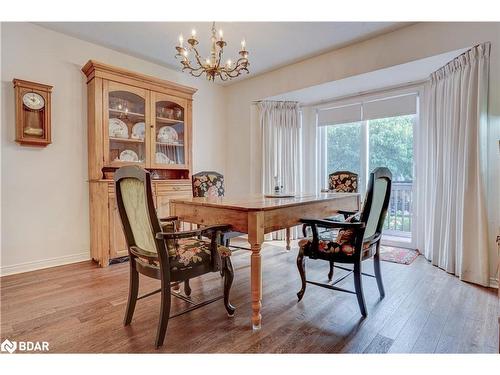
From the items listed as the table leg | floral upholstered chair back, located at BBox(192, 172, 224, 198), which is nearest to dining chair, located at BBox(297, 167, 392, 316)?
the table leg

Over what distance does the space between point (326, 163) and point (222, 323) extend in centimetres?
329

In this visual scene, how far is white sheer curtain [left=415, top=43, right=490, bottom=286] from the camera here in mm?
2479

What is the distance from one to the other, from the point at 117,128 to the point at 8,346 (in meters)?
2.35

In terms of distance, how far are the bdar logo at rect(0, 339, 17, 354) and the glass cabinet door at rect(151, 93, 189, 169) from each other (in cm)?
228

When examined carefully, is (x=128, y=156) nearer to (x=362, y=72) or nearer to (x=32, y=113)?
(x=32, y=113)

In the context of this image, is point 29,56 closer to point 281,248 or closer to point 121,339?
point 121,339

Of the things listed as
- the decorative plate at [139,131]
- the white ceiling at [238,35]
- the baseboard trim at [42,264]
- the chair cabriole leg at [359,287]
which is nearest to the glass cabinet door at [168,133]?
the decorative plate at [139,131]

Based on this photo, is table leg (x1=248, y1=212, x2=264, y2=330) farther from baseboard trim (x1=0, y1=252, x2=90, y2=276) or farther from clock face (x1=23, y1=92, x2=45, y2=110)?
clock face (x1=23, y1=92, x2=45, y2=110)

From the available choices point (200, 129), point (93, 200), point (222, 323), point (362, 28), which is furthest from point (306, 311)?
point (200, 129)

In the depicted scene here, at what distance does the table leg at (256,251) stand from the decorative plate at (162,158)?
2334 mm

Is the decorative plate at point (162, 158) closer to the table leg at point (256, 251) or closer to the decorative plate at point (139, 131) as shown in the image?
the decorative plate at point (139, 131)

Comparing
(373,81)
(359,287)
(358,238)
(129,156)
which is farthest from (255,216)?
(373,81)

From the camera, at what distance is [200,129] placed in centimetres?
451

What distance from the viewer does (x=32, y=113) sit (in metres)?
2.81
